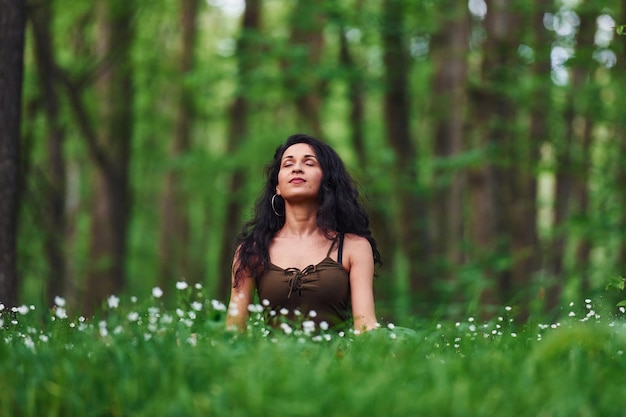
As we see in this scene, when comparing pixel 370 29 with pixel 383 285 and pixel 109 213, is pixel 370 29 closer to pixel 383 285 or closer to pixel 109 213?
pixel 383 285

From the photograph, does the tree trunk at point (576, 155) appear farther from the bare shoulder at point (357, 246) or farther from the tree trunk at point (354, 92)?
the bare shoulder at point (357, 246)

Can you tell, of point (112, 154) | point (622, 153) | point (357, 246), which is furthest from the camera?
point (112, 154)

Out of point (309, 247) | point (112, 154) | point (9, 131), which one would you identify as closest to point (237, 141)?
point (112, 154)

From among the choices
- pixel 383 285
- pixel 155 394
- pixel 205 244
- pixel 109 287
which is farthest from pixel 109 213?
pixel 155 394

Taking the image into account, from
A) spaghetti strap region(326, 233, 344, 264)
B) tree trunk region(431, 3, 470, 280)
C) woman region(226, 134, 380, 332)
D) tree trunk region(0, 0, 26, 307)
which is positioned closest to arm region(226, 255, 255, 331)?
woman region(226, 134, 380, 332)

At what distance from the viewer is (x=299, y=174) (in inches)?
222

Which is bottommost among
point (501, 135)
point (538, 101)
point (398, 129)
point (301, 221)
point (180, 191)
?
point (180, 191)

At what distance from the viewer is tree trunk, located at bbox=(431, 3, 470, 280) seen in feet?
57.1

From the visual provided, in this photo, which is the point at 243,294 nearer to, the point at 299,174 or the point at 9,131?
the point at 299,174

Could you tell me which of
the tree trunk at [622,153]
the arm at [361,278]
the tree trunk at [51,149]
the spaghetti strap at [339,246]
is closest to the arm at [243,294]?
the spaghetti strap at [339,246]

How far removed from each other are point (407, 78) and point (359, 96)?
87.3 inches

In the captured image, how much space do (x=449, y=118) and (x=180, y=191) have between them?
841cm

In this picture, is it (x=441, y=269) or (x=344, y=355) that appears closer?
(x=344, y=355)

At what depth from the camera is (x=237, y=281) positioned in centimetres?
552
